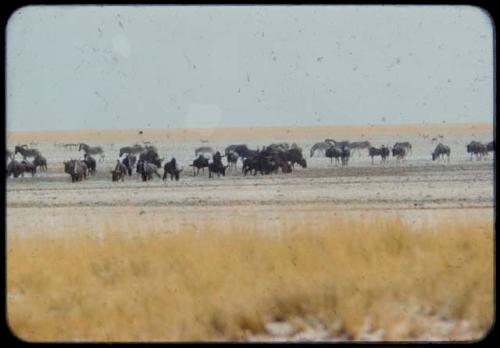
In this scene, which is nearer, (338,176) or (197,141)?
(197,141)

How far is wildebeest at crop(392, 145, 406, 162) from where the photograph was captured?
3823mm

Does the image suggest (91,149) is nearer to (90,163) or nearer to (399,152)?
(90,163)

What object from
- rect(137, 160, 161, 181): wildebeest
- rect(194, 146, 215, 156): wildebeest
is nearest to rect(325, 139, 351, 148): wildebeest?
rect(194, 146, 215, 156): wildebeest

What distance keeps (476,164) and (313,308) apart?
98 centimetres

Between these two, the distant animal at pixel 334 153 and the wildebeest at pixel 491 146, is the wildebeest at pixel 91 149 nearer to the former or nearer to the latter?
the distant animal at pixel 334 153

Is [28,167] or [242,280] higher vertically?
[28,167]

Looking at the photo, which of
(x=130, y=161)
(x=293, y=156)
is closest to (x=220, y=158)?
(x=293, y=156)

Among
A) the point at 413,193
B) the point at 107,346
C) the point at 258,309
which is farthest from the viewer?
the point at 413,193

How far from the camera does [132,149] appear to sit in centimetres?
355

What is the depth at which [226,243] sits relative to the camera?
369 centimetres

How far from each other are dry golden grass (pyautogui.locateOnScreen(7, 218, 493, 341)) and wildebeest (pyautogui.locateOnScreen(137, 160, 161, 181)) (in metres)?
0.23

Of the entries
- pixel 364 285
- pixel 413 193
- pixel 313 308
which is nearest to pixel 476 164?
pixel 413 193

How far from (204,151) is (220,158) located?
4.5 inches

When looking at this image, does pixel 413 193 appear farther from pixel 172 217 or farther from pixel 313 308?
pixel 172 217
